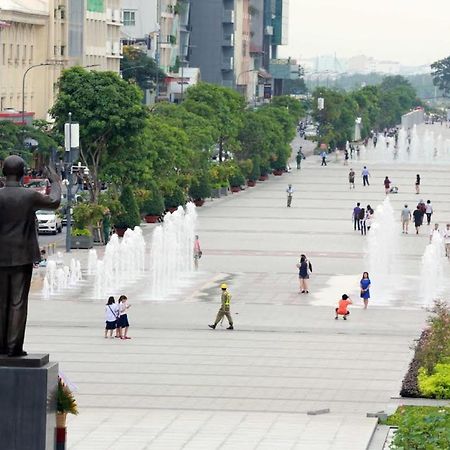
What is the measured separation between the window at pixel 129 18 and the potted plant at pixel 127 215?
103 meters

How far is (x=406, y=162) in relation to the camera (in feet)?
443

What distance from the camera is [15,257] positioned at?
1891cm

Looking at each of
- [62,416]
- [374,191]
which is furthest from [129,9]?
[62,416]

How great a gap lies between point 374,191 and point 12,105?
893 inches

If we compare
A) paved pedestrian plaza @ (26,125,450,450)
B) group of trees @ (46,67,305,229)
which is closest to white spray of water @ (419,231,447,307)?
paved pedestrian plaza @ (26,125,450,450)

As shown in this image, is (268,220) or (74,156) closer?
(74,156)

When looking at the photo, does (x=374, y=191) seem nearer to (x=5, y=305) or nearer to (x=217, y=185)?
(x=217, y=185)

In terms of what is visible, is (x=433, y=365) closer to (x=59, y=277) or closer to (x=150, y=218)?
(x=59, y=277)

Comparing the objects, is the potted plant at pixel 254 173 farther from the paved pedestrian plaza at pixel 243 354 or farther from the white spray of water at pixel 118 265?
the white spray of water at pixel 118 265

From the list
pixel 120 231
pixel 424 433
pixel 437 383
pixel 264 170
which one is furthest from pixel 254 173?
pixel 424 433

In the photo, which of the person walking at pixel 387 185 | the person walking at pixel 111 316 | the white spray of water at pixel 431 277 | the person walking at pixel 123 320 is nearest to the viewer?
the person walking at pixel 111 316

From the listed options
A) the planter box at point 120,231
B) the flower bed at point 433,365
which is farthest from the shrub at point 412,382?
the planter box at point 120,231

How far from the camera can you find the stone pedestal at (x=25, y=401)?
18.8 m

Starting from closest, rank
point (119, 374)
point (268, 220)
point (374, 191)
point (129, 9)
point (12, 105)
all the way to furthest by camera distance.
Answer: point (119, 374)
point (268, 220)
point (374, 191)
point (12, 105)
point (129, 9)
